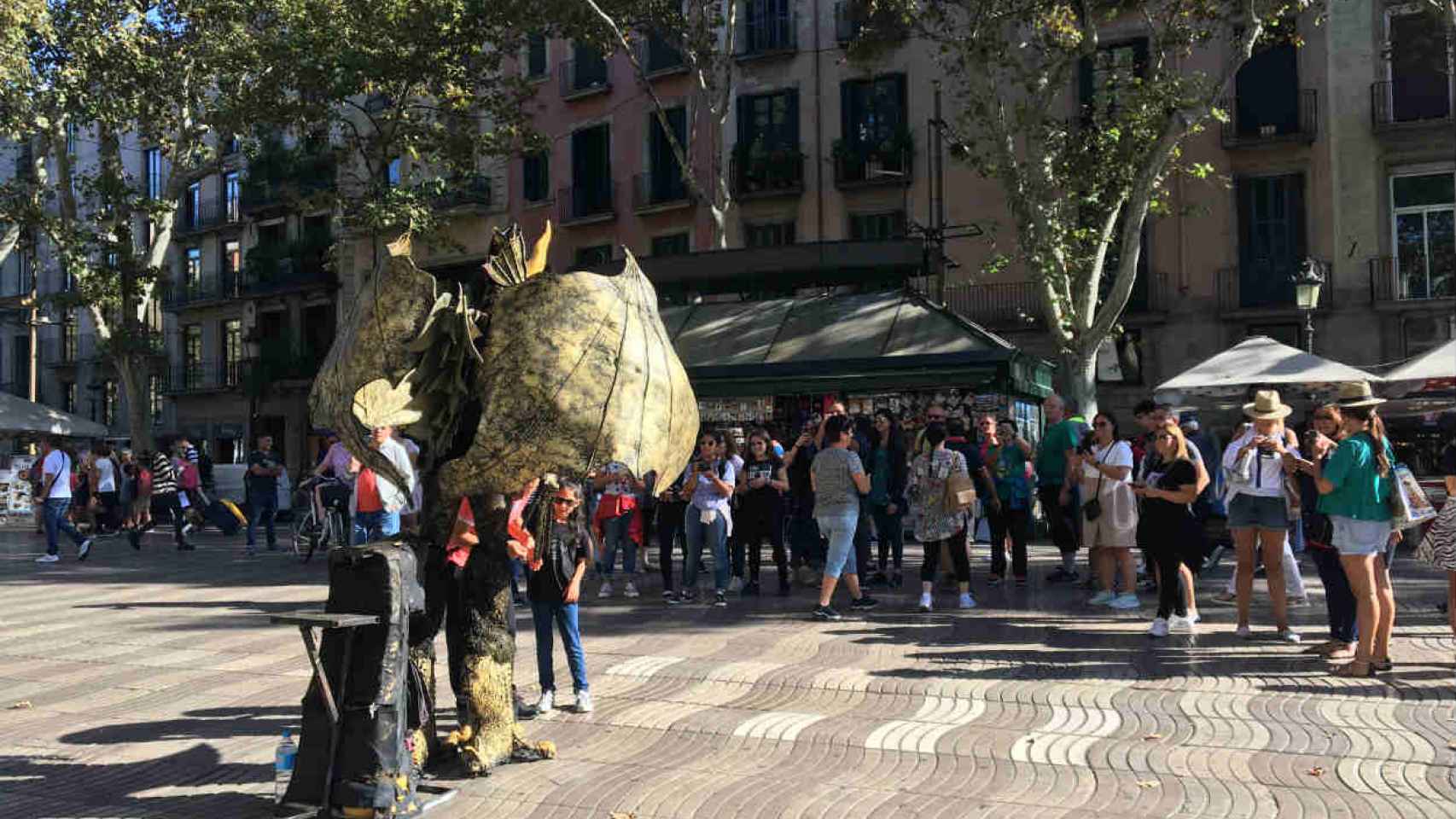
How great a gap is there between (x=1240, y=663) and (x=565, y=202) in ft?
92.6

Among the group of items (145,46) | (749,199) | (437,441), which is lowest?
(437,441)

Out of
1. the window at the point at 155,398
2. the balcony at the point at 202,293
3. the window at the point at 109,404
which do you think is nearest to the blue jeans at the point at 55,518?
the balcony at the point at 202,293

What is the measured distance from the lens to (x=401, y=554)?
5164 mm

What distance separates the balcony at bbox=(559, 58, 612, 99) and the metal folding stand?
1167 inches

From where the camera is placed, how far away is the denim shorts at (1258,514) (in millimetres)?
8711

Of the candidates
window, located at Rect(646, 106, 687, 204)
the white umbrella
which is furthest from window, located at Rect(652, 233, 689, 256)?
the white umbrella

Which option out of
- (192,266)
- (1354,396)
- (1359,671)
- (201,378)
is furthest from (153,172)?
(1359,671)

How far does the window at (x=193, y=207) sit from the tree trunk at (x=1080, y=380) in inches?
1471

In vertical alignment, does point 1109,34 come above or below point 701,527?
above

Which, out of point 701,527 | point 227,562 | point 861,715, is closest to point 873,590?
point 701,527

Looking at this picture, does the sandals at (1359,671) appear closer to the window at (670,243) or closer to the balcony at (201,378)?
the window at (670,243)

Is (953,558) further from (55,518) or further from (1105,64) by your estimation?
(1105,64)

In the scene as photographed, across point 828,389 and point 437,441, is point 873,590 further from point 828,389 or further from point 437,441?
point 437,441

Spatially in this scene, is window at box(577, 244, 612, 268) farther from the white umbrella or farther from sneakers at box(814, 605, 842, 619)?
sneakers at box(814, 605, 842, 619)
